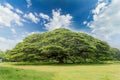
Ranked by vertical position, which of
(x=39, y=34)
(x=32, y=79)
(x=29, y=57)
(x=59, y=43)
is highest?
(x=39, y=34)

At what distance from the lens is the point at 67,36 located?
31016 millimetres

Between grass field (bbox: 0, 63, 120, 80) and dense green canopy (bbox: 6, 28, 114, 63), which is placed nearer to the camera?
grass field (bbox: 0, 63, 120, 80)

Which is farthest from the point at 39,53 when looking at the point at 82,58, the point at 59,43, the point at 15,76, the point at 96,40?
the point at 15,76

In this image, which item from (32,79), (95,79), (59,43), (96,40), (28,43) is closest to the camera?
(32,79)

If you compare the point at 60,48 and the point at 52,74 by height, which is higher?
the point at 60,48

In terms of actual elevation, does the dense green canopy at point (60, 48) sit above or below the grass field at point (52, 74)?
above

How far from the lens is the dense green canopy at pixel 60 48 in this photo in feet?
97.3

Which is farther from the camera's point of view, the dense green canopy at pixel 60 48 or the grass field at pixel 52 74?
the dense green canopy at pixel 60 48

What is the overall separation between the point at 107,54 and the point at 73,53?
727 cm

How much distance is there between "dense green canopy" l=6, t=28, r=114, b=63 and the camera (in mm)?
29656

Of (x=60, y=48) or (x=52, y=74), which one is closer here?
(x=52, y=74)

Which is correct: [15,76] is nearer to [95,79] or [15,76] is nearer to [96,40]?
[95,79]

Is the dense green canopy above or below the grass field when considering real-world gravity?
above

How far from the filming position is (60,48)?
28.4 meters
